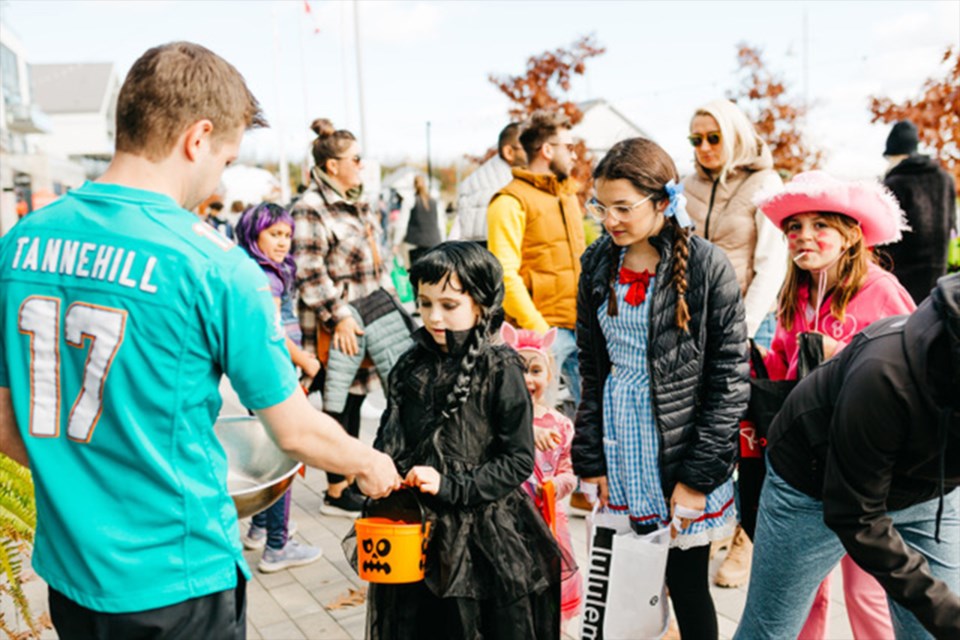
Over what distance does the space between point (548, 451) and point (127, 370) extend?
2.12 meters

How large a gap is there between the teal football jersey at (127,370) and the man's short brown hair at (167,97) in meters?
0.11

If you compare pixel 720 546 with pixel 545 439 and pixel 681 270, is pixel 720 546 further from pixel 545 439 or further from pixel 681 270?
pixel 681 270

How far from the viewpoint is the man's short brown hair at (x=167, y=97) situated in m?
1.62

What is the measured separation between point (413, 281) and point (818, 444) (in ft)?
4.53

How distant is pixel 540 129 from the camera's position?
4.47 meters

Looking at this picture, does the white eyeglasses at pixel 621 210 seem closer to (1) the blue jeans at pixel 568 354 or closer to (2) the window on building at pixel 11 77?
(1) the blue jeans at pixel 568 354

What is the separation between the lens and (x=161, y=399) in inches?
63.1

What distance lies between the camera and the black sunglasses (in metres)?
3.74

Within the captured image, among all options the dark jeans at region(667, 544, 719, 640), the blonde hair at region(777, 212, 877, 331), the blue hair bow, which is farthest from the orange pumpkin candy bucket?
the blonde hair at region(777, 212, 877, 331)

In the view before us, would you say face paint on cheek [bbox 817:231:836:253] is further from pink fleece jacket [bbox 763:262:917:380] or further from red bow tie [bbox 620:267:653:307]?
red bow tie [bbox 620:267:653:307]

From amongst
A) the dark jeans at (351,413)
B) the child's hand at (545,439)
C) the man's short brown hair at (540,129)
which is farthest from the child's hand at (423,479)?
the man's short brown hair at (540,129)

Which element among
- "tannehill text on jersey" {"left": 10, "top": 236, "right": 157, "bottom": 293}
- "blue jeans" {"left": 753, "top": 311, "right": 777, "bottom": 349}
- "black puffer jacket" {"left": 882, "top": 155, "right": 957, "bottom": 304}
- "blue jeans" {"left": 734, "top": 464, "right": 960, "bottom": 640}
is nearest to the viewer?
"tannehill text on jersey" {"left": 10, "top": 236, "right": 157, "bottom": 293}

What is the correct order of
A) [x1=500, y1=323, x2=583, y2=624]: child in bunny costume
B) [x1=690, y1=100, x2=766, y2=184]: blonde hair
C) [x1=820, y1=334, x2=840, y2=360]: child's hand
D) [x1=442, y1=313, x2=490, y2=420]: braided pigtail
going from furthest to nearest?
[x1=690, y1=100, x2=766, y2=184]: blonde hair
[x1=500, y1=323, x2=583, y2=624]: child in bunny costume
[x1=820, y1=334, x2=840, y2=360]: child's hand
[x1=442, y1=313, x2=490, y2=420]: braided pigtail

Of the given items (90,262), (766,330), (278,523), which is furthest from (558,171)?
(90,262)
